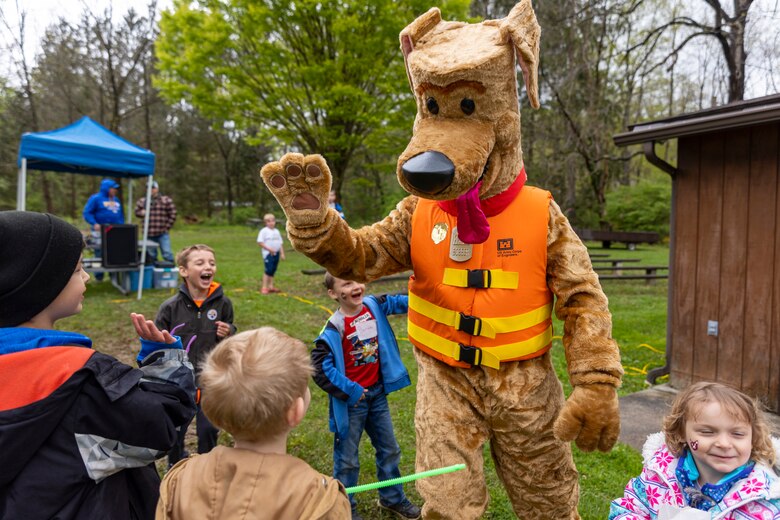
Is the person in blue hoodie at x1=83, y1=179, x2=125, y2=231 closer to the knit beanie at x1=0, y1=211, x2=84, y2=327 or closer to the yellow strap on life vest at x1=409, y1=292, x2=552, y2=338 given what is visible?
Answer: the knit beanie at x1=0, y1=211, x2=84, y2=327

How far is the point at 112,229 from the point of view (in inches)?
359

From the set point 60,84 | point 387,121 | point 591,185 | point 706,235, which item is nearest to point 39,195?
point 60,84

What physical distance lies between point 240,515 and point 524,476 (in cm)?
126

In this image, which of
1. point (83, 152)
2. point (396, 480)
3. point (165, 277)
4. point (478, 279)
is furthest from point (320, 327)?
point (396, 480)

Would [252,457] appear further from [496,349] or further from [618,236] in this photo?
[618,236]

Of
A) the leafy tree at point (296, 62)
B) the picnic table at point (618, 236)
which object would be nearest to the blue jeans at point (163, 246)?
Answer: the leafy tree at point (296, 62)

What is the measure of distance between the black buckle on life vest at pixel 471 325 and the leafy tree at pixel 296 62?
458 inches

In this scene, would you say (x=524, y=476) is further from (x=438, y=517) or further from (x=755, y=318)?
(x=755, y=318)

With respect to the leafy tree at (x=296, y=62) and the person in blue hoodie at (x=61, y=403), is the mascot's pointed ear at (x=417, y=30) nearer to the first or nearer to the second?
the person in blue hoodie at (x=61, y=403)

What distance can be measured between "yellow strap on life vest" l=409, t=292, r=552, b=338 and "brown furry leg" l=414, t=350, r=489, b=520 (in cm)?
18

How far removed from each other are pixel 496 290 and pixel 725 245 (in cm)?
370

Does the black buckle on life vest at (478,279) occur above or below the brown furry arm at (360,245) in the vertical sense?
below

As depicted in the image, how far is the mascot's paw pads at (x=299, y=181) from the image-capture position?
1.98 m

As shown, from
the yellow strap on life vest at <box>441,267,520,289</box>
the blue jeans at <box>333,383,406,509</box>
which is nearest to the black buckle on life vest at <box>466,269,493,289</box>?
the yellow strap on life vest at <box>441,267,520,289</box>
